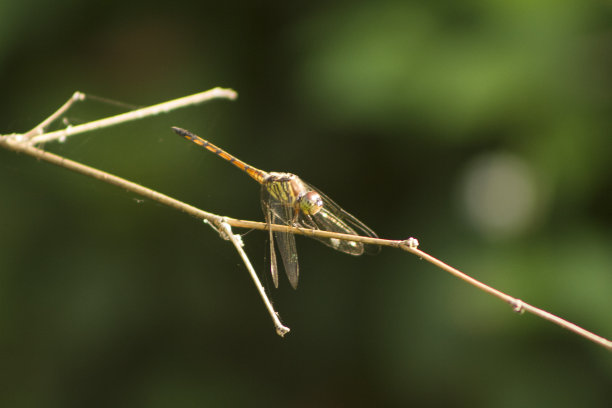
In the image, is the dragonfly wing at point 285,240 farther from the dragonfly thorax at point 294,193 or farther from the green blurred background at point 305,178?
the green blurred background at point 305,178

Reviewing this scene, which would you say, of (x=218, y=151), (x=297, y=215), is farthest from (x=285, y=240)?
(x=218, y=151)

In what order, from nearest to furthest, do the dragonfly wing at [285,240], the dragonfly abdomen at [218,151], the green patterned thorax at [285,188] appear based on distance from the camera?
the dragonfly wing at [285,240] < the green patterned thorax at [285,188] < the dragonfly abdomen at [218,151]

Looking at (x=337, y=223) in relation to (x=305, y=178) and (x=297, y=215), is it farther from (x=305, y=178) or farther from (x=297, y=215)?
(x=305, y=178)

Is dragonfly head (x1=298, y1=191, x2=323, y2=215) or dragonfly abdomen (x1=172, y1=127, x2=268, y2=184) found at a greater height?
dragonfly abdomen (x1=172, y1=127, x2=268, y2=184)

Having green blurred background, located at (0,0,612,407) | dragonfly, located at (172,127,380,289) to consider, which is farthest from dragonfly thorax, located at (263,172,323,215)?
green blurred background, located at (0,0,612,407)

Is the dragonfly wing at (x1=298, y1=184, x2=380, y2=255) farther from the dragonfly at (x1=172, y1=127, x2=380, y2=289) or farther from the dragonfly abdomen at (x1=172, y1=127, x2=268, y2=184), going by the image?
the dragonfly abdomen at (x1=172, y1=127, x2=268, y2=184)

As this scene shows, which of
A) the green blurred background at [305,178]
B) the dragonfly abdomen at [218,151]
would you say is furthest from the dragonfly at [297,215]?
the green blurred background at [305,178]
